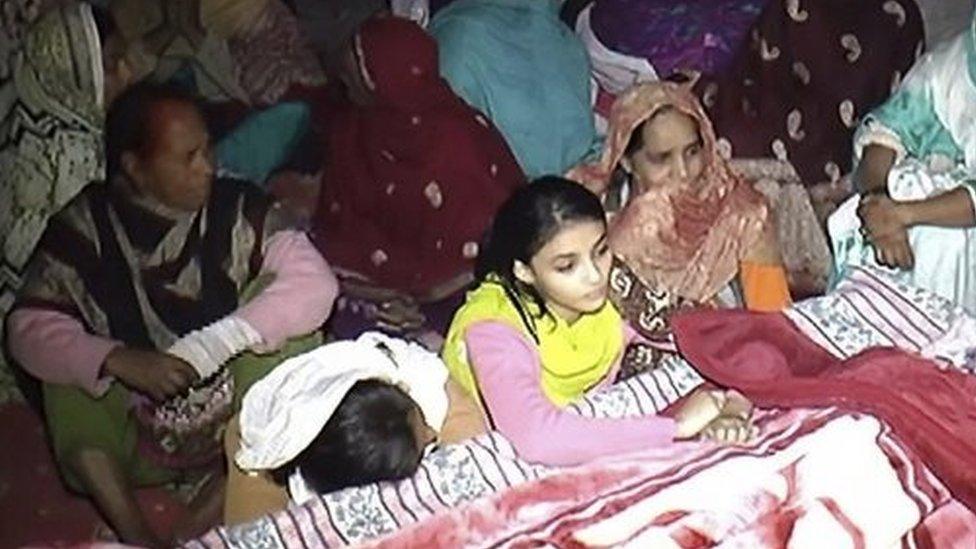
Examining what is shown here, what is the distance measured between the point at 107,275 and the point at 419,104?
70cm

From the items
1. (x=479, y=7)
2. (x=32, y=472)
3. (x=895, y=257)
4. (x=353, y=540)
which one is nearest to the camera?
(x=353, y=540)

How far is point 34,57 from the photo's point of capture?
3.38 meters

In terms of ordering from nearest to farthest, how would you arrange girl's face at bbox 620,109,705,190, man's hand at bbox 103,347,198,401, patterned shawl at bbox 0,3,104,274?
man's hand at bbox 103,347,198,401 < girl's face at bbox 620,109,705,190 < patterned shawl at bbox 0,3,104,274

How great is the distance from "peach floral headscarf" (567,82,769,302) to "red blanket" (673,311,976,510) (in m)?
0.41

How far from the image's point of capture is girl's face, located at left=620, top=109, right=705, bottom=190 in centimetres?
310

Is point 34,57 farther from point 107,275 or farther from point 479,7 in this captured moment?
point 479,7

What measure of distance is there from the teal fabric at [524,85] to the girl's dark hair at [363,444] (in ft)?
4.17

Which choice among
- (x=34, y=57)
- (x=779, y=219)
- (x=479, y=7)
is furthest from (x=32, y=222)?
(x=779, y=219)

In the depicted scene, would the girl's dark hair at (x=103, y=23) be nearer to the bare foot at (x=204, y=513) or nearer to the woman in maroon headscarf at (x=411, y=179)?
the woman in maroon headscarf at (x=411, y=179)

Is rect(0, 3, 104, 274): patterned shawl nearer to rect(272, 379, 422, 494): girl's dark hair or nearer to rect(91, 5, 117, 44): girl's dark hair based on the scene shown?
rect(91, 5, 117, 44): girl's dark hair

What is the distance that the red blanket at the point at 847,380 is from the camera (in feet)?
7.89

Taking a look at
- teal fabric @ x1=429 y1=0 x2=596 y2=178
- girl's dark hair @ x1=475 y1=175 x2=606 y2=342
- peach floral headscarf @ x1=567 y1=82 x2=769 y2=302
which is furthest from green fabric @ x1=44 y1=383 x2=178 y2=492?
teal fabric @ x1=429 y1=0 x2=596 y2=178

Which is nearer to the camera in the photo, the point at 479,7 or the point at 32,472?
the point at 32,472

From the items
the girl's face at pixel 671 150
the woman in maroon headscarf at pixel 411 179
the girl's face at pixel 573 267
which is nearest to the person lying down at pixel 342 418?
the girl's face at pixel 573 267
